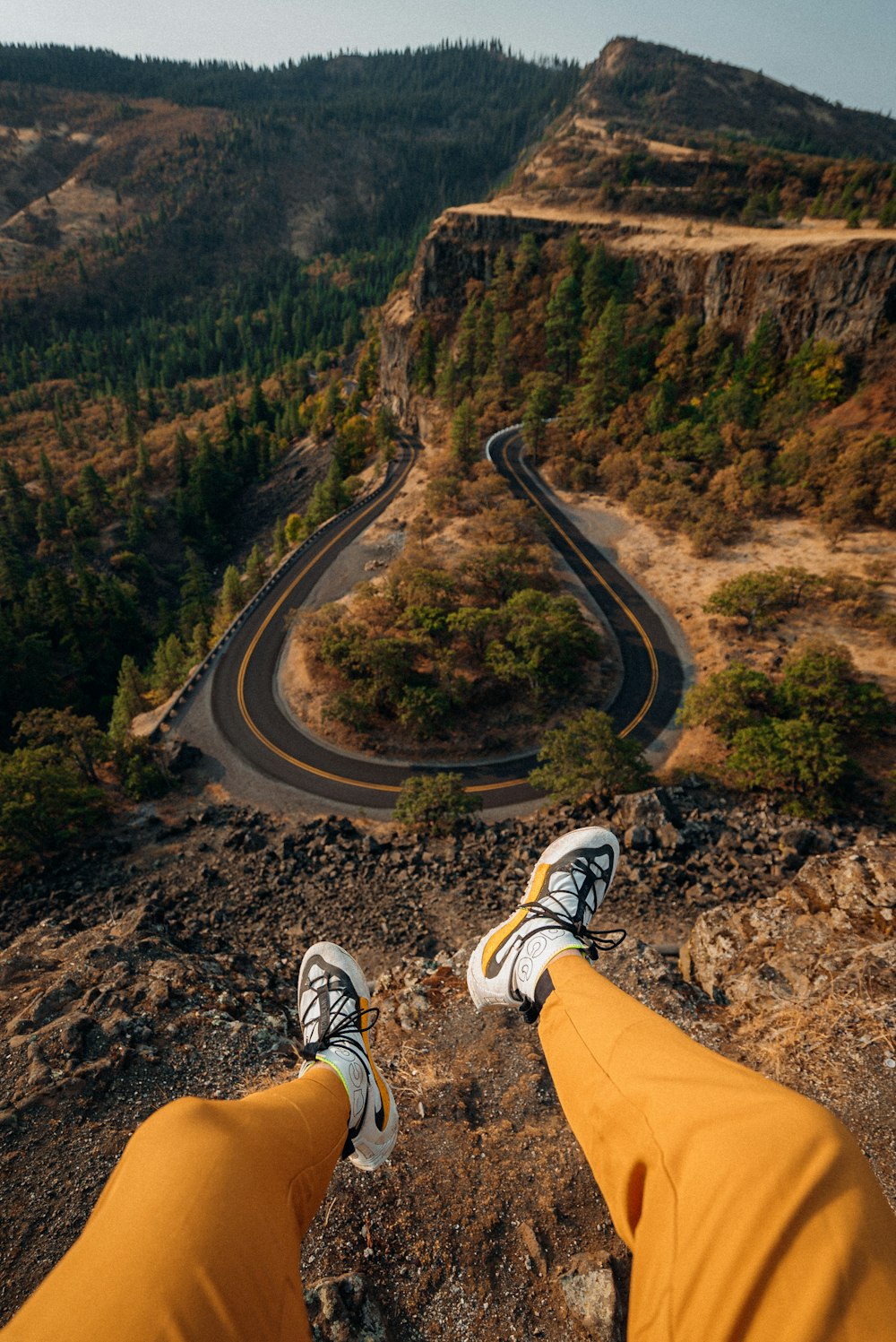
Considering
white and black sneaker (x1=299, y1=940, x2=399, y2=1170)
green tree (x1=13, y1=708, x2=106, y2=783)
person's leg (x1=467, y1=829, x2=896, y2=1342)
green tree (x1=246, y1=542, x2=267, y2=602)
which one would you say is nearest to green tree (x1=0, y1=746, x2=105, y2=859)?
green tree (x1=13, y1=708, x2=106, y2=783)

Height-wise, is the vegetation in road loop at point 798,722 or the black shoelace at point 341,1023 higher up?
the black shoelace at point 341,1023

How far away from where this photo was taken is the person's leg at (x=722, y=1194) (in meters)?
2.05

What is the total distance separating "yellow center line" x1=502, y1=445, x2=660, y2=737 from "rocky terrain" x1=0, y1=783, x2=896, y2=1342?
8.56 m

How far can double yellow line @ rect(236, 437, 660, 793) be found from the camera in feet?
78.8

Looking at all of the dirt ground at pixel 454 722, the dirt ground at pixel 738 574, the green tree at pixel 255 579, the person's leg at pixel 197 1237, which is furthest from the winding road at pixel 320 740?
the person's leg at pixel 197 1237

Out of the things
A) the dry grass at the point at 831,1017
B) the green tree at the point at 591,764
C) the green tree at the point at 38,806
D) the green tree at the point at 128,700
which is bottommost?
the green tree at the point at 128,700

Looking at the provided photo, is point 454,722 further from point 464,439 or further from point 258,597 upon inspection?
point 464,439

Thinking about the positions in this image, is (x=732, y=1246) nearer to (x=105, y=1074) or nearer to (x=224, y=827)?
(x=105, y=1074)

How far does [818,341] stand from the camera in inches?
1510

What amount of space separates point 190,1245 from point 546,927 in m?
4.48

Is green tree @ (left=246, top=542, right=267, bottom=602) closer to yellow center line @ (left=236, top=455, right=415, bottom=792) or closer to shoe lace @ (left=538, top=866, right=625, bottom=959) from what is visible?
yellow center line @ (left=236, top=455, right=415, bottom=792)

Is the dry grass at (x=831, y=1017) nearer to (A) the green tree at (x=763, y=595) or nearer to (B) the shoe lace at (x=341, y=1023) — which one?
(B) the shoe lace at (x=341, y=1023)

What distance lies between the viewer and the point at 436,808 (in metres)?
19.3

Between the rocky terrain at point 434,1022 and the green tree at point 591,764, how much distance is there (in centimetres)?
155
